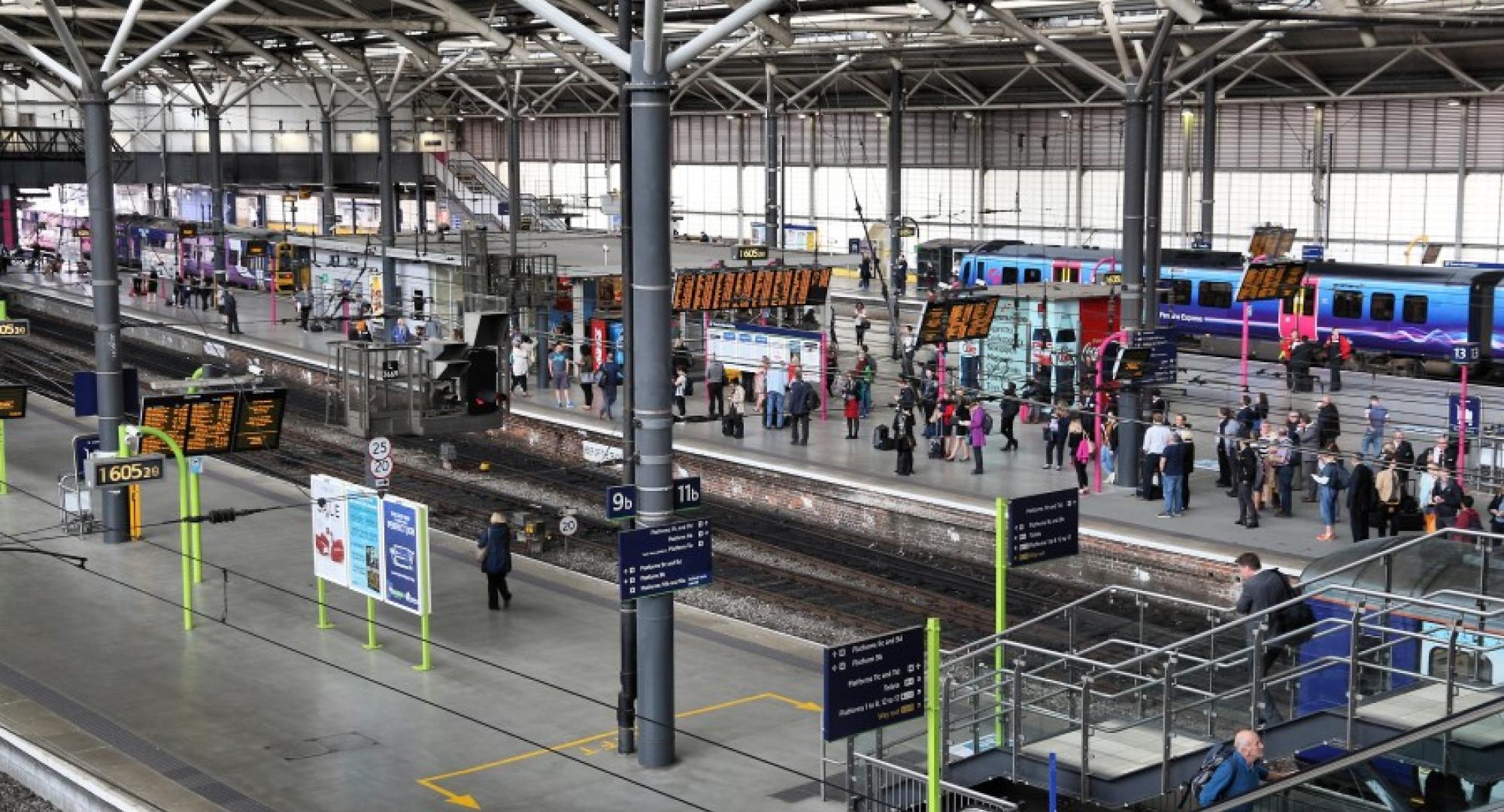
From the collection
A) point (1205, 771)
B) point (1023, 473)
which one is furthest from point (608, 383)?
point (1205, 771)

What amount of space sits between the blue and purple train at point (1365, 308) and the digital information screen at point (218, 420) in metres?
19.8

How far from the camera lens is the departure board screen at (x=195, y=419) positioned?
2314 cm

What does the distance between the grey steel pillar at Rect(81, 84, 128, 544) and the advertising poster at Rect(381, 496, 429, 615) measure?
7.33 meters

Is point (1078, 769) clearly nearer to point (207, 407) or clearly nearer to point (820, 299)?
point (207, 407)

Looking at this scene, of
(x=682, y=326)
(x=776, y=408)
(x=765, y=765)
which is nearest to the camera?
(x=765, y=765)

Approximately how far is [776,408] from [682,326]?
26.1 feet

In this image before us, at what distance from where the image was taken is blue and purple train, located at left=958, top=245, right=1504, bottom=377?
4062 centimetres

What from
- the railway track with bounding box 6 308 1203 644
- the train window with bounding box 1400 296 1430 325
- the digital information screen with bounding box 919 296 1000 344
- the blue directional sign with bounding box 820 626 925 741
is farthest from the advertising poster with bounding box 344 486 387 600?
the train window with bounding box 1400 296 1430 325

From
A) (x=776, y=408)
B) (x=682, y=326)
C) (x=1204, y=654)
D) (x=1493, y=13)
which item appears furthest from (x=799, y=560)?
(x=1493, y=13)

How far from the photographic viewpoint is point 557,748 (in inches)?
690

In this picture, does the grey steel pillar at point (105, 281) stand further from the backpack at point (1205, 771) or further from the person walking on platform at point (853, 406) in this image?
the backpack at point (1205, 771)

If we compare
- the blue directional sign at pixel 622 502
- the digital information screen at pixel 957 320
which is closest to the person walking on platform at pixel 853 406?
the digital information screen at pixel 957 320

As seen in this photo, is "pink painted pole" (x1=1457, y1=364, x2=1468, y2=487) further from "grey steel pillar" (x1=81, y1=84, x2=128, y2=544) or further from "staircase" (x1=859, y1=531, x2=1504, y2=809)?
"grey steel pillar" (x1=81, y1=84, x2=128, y2=544)

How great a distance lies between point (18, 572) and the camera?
1000 inches
